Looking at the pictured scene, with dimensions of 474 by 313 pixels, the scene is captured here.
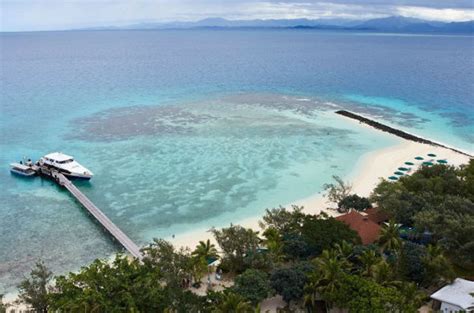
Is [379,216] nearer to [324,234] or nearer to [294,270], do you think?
[324,234]

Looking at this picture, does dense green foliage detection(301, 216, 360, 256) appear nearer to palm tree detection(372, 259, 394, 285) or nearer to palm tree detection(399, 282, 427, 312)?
palm tree detection(372, 259, 394, 285)

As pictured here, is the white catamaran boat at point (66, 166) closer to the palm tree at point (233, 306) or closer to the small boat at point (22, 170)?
the small boat at point (22, 170)

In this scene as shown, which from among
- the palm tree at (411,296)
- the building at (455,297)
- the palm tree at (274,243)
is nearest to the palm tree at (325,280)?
the palm tree at (411,296)

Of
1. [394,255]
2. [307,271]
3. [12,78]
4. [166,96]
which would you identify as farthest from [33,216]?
[12,78]

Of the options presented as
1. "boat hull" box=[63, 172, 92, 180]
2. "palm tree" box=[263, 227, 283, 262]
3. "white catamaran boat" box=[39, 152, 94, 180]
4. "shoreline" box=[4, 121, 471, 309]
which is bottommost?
"shoreline" box=[4, 121, 471, 309]

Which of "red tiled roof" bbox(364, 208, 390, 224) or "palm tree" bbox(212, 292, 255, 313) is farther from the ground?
"palm tree" bbox(212, 292, 255, 313)

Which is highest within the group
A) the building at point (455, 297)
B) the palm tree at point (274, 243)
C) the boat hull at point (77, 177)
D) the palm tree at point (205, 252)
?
the palm tree at point (274, 243)

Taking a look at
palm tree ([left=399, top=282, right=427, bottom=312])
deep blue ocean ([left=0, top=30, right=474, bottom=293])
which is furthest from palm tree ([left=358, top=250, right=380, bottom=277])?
deep blue ocean ([left=0, top=30, right=474, bottom=293])
